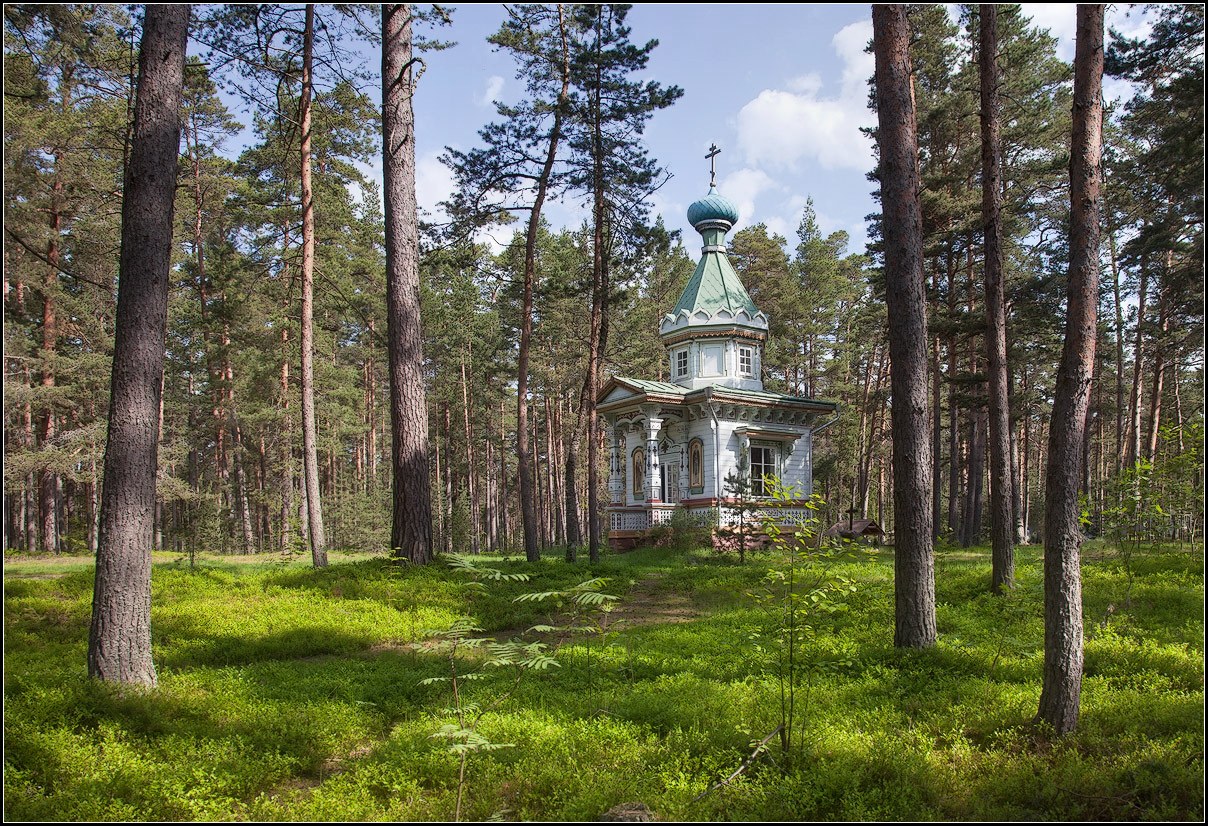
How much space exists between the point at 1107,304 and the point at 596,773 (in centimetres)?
3372

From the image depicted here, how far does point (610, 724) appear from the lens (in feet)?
18.4

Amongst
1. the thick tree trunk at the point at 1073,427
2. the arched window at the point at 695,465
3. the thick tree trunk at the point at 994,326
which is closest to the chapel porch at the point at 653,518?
the arched window at the point at 695,465

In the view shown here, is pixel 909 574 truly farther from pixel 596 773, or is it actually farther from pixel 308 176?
pixel 308 176

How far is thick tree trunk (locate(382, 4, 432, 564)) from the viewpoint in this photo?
11.7m

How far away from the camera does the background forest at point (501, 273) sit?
551 inches

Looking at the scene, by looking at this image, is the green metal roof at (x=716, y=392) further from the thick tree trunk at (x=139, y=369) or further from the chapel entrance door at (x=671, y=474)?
the thick tree trunk at (x=139, y=369)

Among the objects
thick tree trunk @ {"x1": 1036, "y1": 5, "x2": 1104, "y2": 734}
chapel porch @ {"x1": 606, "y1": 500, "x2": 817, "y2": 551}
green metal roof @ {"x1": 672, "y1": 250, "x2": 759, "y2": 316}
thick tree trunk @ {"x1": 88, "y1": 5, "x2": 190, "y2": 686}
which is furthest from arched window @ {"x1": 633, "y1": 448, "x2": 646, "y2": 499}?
thick tree trunk @ {"x1": 88, "y1": 5, "x2": 190, "y2": 686}

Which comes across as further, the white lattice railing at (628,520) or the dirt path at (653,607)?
the white lattice railing at (628,520)

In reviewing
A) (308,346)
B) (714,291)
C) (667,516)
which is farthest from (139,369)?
(714,291)

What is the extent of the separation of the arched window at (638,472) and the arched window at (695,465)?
172 centimetres

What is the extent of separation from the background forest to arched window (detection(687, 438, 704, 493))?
14.7 ft

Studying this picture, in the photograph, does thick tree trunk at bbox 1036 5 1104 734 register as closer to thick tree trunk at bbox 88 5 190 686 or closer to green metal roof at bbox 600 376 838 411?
thick tree trunk at bbox 88 5 190 686

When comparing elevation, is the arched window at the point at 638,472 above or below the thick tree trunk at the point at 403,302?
below

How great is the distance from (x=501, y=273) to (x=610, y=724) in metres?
26.0
